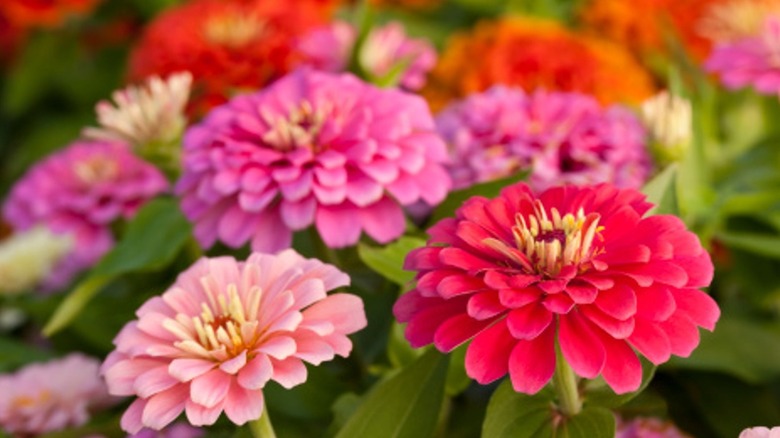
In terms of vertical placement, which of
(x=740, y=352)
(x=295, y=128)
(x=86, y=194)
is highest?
(x=295, y=128)

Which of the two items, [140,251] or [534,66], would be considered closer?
[140,251]

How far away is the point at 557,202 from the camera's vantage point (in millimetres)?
430

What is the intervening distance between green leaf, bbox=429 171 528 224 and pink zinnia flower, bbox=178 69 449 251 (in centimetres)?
2

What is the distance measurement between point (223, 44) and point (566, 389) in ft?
1.62

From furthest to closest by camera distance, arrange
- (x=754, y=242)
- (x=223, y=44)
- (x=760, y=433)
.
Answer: (x=223, y=44), (x=754, y=242), (x=760, y=433)

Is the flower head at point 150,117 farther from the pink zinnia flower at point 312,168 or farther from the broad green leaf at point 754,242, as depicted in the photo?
the broad green leaf at point 754,242

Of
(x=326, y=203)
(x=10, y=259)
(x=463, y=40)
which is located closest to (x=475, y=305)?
(x=326, y=203)

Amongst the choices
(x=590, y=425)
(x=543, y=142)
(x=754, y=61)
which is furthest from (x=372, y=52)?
(x=590, y=425)

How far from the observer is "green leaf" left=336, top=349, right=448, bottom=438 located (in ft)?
1.43

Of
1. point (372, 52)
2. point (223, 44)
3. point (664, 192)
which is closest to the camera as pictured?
point (664, 192)

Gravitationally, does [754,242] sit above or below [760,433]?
below

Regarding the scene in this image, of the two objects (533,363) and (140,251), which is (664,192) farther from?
(140,251)

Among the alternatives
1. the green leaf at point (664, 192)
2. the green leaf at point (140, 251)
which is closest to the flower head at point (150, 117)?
the green leaf at point (140, 251)

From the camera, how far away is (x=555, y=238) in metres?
0.39
